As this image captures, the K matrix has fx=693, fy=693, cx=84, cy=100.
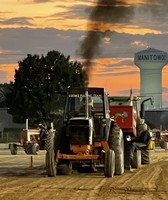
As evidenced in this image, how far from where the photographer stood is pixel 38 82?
3905 inches

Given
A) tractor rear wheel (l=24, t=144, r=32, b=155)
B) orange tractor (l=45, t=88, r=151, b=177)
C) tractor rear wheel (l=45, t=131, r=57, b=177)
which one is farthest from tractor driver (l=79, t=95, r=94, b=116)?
tractor rear wheel (l=24, t=144, r=32, b=155)

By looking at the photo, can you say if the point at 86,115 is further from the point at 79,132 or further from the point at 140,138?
the point at 140,138

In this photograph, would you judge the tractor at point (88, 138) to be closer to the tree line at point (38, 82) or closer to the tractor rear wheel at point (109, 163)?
the tractor rear wheel at point (109, 163)

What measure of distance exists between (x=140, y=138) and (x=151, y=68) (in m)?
152

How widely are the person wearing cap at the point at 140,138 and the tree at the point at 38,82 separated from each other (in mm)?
63610

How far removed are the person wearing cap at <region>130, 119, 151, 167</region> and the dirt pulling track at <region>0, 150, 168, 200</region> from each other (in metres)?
2.85

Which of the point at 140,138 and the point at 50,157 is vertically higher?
the point at 140,138

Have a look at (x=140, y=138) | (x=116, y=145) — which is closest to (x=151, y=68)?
(x=140, y=138)

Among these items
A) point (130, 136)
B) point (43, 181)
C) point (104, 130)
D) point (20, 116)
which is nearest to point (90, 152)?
point (104, 130)

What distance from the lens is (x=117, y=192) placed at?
19.5 m

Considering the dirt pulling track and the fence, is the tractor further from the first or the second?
the fence

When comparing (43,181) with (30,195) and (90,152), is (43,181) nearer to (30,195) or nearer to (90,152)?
(90,152)

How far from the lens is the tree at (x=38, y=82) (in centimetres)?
9769

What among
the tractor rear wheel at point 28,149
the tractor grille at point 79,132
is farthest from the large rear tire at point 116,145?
the tractor rear wheel at point 28,149
